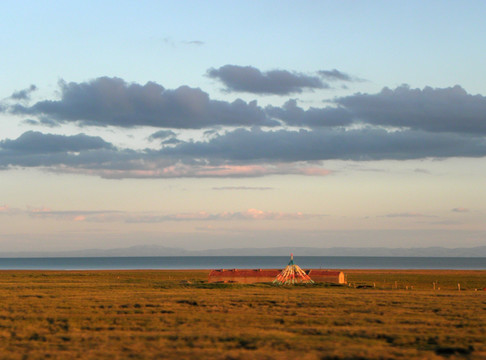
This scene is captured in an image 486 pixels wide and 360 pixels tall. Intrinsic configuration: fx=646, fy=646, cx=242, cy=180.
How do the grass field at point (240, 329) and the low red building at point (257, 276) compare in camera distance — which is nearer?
the grass field at point (240, 329)

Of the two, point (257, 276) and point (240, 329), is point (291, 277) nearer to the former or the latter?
point (257, 276)

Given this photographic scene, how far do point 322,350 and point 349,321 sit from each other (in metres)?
9.69

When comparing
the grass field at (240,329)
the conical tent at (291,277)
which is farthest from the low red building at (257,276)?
the grass field at (240,329)

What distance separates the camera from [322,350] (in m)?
24.4

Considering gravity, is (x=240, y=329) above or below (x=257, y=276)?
below

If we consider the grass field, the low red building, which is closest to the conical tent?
the low red building

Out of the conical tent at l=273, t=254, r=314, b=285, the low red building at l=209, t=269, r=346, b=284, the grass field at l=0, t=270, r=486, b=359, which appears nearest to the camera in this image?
the grass field at l=0, t=270, r=486, b=359

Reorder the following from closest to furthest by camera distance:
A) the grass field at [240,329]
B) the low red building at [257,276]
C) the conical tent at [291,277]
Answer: the grass field at [240,329] → the conical tent at [291,277] → the low red building at [257,276]

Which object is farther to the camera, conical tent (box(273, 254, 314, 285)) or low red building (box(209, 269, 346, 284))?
low red building (box(209, 269, 346, 284))

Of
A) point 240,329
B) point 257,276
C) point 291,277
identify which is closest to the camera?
point 240,329

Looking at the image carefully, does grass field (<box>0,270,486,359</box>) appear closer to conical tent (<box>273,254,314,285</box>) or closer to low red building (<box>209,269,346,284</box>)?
conical tent (<box>273,254,314,285</box>)

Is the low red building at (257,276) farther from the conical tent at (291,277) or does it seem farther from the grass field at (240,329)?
the grass field at (240,329)

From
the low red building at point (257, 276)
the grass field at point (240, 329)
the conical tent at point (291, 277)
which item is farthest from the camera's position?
the low red building at point (257, 276)

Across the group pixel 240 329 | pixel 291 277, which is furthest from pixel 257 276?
pixel 240 329
